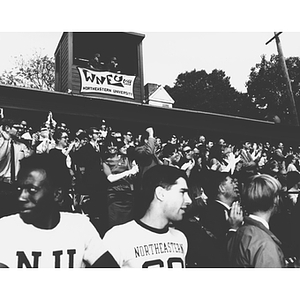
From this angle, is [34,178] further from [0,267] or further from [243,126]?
[243,126]

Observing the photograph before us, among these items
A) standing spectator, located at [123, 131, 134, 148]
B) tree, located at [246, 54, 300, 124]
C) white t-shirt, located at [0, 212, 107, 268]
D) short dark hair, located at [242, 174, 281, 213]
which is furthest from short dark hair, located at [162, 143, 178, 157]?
tree, located at [246, 54, 300, 124]

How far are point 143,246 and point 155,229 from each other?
0.39 meters

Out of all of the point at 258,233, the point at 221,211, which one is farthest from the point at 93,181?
the point at 258,233

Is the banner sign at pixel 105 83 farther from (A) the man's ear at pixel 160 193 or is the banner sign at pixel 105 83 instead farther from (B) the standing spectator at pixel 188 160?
(A) the man's ear at pixel 160 193

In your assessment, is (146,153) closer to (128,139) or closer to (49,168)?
(128,139)

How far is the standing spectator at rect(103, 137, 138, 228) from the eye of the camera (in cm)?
584

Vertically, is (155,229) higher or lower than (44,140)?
lower

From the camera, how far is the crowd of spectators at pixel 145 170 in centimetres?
574

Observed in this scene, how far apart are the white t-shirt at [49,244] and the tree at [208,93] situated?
654 inches

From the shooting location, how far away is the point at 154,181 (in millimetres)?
6211

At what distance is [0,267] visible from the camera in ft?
16.7

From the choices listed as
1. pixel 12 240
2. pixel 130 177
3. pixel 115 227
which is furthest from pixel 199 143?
pixel 12 240

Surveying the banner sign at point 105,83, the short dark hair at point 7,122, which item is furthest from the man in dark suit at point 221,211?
the short dark hair at point 7,122

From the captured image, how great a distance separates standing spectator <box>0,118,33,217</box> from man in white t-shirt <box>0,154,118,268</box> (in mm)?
112
